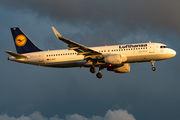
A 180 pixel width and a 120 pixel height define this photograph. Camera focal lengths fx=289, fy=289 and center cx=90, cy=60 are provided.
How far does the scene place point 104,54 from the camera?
152 feet

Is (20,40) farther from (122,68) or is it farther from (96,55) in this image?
(122,68)

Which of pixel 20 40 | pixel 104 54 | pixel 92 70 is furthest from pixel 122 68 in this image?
pixel 20 40

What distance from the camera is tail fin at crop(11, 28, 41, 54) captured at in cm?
5206

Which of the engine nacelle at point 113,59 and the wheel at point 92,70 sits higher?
the engine nacelle at point 113,59

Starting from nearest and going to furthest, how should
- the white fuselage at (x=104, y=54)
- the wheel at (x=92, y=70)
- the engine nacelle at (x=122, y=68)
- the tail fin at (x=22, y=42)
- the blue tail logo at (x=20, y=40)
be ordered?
the white fuselage at (x=104, y=54), the wheel at (x=92, y=70), the engine nacelle at (x=122, y=68), the tail fin at (x=22, y=42), the blue tail logo at (x=20, y=40)

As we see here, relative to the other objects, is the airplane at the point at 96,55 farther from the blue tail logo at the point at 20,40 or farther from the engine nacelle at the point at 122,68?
the blue tail logo at the point at 20,40

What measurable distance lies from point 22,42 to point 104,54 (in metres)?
Result: 16.1

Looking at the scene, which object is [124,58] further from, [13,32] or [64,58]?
[13,32]

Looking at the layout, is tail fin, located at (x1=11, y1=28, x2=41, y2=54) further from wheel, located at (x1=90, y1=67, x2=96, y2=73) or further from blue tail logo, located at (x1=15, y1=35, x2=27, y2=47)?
wheel, located at (x1=90, y1=67, x2=96, y2=73)

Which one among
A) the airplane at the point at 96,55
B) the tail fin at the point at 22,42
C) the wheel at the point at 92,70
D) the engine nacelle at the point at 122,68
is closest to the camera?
the airplane at the point at 96,55

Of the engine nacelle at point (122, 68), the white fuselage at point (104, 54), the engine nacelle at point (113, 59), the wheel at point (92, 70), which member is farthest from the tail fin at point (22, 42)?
the engine nacelle at point (122, 68)

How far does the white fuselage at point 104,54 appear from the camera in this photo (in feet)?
151

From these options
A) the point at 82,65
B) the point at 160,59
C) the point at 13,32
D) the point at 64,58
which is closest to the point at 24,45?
the point at 13,32

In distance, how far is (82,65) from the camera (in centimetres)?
4784
